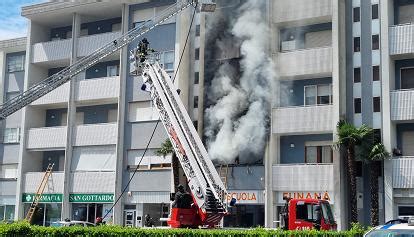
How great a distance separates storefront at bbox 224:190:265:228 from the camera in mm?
36750

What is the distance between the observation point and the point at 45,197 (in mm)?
44594

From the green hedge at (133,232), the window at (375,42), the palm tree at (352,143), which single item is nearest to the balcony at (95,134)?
the palm tree at (352,143)

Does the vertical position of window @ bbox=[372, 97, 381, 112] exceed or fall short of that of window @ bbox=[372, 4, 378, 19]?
it falls short

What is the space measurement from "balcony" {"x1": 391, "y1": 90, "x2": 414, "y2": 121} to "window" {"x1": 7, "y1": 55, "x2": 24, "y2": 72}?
97.3ft

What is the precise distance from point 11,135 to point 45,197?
22.8 feet

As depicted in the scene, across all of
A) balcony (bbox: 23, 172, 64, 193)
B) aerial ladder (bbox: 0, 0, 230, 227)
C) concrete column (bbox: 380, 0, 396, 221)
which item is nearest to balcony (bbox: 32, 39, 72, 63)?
balcony (bbox: 23, 172, 64, 193)

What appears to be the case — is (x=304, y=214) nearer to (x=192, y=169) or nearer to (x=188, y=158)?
(x=192, y=169)

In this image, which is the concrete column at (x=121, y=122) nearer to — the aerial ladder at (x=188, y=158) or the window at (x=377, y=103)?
the aerial ladder at (x=188, y=158)

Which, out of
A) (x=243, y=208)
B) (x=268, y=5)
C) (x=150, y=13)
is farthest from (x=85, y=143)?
(x=268, y=5)

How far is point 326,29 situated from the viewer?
3675 cm

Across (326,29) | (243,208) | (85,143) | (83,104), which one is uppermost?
(326,29)

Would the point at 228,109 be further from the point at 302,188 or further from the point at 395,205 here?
the point at 395,205

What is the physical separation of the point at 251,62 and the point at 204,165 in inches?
508

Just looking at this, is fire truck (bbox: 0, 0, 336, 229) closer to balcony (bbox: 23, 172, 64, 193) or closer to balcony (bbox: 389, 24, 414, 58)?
balcony (bbox: 389, 24, 414, 58)
